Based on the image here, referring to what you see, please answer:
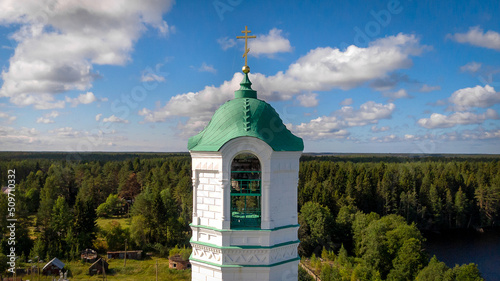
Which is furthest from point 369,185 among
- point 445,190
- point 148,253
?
point 148,253

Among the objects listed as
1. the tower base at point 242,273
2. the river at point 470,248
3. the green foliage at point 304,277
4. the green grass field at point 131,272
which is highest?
the tower base at point 242,273

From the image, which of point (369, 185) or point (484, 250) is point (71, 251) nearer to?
point (369, 185)

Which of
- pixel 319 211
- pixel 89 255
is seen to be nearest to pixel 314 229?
pixel 319 211

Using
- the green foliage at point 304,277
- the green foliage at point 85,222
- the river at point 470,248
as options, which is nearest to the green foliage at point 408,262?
the green foliage at point 304,277

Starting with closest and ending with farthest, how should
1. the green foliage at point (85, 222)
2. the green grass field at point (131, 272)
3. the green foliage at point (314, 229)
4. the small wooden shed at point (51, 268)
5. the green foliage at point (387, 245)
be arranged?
the green foliage at point (387, 245)
the small wooden shed at point (51, 268)
the green grass field at point (131, 272)
the green foliage at point (85, 222)
the green foliage at point (314, 229)

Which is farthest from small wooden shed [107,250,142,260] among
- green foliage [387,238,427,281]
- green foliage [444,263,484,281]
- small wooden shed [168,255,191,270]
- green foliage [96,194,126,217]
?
green foliage [444,263,484,281]

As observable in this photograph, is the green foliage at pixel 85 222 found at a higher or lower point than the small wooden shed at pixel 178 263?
higher

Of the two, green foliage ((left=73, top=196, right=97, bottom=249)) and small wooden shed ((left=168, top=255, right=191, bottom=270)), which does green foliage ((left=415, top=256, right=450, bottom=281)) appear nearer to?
small wooden shed ((left=168, top=255, right=191, bottom=270))

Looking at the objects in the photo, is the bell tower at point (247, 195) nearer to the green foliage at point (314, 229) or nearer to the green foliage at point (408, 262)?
the green foliage at point (408, 262)
